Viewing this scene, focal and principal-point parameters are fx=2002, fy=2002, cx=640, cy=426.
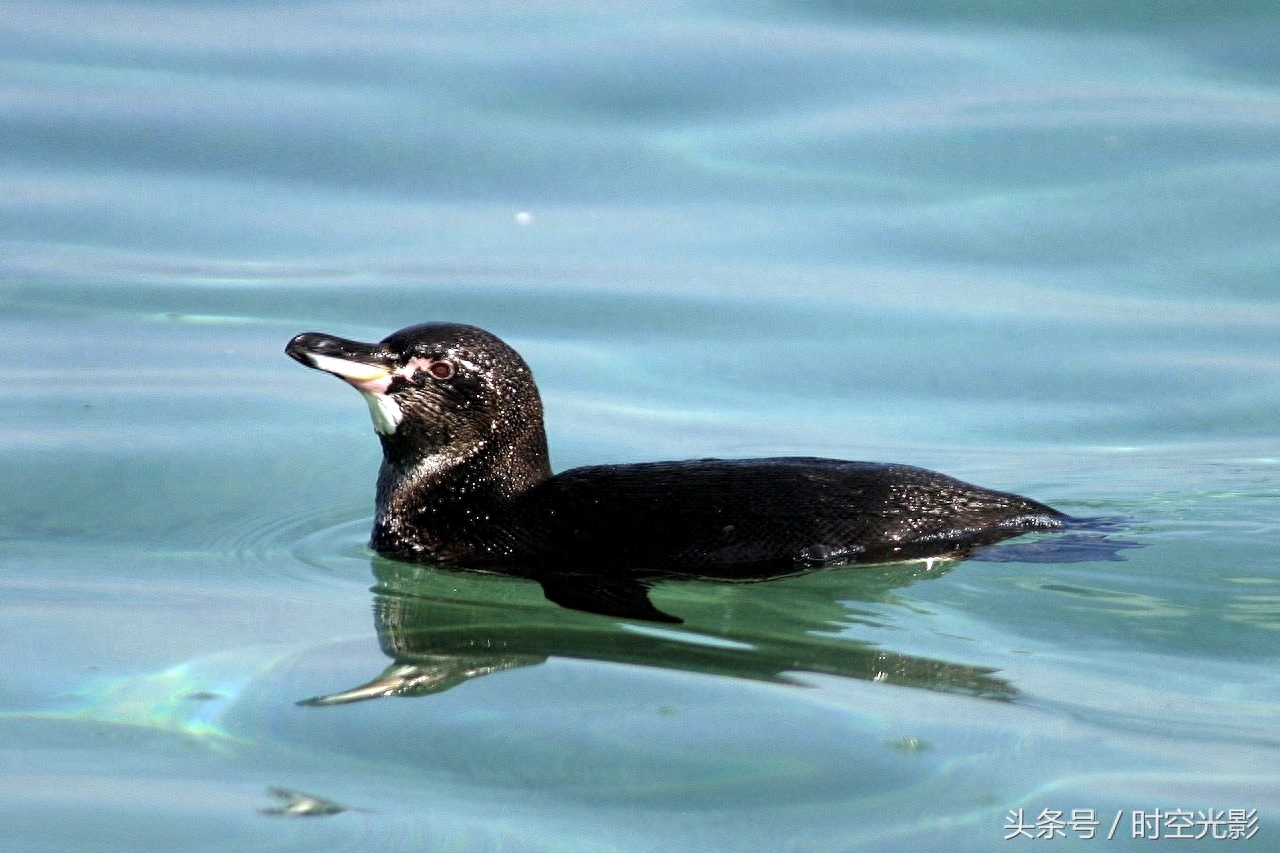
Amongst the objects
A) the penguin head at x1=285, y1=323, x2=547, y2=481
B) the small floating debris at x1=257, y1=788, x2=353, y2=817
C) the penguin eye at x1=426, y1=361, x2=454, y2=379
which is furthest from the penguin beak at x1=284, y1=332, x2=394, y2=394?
the small floating debris at x1=257, y1=788, x2=353, y2=817

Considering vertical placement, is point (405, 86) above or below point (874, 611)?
above

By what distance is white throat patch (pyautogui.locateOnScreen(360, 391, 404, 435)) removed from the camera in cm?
697

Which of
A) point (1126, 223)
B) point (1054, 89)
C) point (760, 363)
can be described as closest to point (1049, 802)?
point (760, 363)

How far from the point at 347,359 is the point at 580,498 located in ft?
3.05

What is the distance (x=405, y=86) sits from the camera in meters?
12.7

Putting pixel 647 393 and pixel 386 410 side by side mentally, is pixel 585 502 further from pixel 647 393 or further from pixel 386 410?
pixel 647 393

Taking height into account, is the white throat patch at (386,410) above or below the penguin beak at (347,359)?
below

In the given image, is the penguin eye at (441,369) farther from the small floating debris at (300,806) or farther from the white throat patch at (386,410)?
the small floating debris at (300,806)

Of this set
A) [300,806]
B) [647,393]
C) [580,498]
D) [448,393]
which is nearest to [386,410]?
[448,393]

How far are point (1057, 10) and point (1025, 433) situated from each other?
5.61 meters

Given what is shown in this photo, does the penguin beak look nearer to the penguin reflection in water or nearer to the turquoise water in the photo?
the penguin reflection in water

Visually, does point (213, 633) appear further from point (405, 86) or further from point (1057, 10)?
point (1057, 10)

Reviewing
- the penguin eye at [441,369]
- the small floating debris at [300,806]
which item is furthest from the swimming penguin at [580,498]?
the small floating debris at [300,806]

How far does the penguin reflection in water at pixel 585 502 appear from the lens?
255 inches
